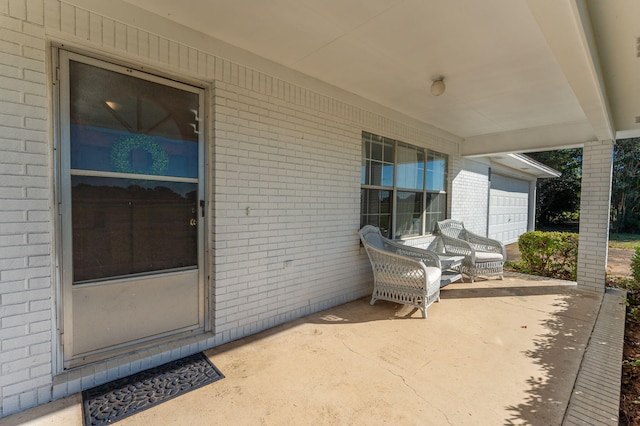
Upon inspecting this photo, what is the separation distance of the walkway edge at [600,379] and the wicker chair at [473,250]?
174 cm

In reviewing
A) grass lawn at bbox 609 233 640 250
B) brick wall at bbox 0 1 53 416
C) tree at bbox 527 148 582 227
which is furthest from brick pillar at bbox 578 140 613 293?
tree at bbox 527 148 582 227

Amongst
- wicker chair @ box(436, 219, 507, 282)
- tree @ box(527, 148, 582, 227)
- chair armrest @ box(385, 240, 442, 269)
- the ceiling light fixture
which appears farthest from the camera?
tree @ box(527, 148, 582, 227)

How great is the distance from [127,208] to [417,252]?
3.59 metres

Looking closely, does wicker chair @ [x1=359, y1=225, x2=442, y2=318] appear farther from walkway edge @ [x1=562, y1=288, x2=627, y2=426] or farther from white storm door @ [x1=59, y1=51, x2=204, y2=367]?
white storm door @ [x1=59, y1=51, x2=204, y2=367]

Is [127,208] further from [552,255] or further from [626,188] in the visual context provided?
[626,188]

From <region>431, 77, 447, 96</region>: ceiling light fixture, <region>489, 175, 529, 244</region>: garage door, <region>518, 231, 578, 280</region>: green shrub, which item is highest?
<region>431, 77, 447, 96</region>: ceiling light fixture

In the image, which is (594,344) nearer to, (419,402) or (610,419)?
(610,419)

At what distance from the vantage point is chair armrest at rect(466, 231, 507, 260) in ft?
18.0

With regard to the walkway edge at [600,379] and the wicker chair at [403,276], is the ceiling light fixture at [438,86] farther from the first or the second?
the walkway edge at [600,379]

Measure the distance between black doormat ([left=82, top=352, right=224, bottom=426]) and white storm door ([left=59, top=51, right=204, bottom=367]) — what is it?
0.99 ft

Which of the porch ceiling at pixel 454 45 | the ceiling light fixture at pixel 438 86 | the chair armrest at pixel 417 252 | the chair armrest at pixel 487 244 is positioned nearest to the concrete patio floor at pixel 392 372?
the chair armrest at pixel 417 252

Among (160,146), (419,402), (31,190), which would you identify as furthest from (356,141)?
(31,190)

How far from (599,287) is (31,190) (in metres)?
7.17

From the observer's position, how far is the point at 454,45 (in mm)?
2689
